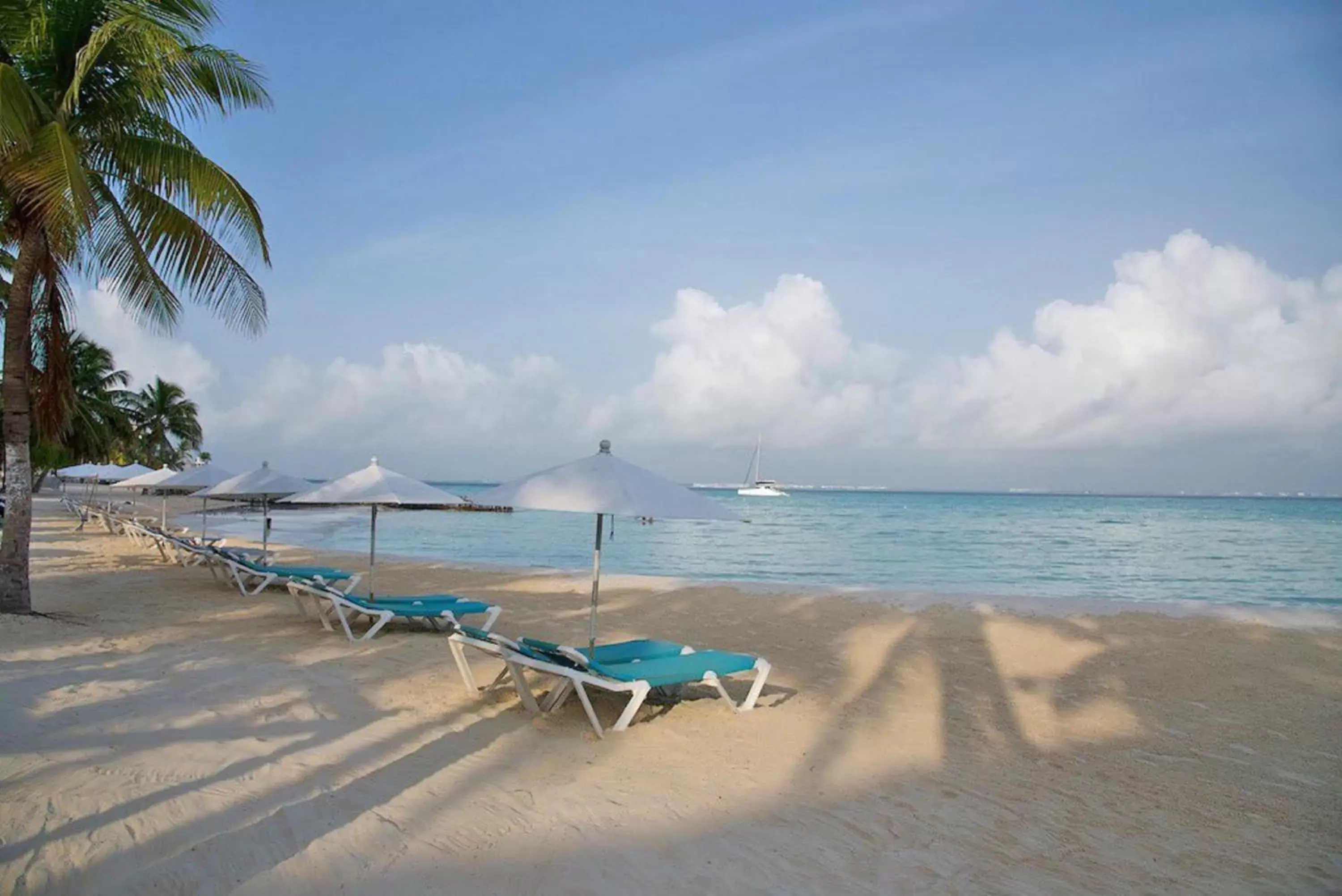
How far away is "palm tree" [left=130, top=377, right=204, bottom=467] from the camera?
2088 inches

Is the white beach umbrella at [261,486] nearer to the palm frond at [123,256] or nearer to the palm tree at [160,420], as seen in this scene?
the palm frond at [123,256]

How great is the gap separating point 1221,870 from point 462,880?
10.9 feet

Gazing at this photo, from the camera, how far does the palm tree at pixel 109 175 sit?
7379mm

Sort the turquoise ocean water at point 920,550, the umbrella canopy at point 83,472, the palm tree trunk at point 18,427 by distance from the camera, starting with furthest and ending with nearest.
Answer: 1. the umbrella canopy at point 83,472
2. the turquoise ocean water at point 920,550
3. the palm tree trunk at point 18,427

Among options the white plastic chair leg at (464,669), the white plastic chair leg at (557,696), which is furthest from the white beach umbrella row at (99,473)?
the white plastic chair leg at (557,696)

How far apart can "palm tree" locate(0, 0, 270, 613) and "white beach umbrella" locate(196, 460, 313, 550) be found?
3.45m

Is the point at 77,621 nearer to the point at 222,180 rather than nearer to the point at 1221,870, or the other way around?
the point at 222,180

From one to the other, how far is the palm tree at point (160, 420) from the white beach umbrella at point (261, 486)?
4534 centimetres

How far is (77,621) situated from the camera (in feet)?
27.0

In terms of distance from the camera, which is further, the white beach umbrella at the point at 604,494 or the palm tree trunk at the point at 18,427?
the palm tree trunk at the point at 18,427

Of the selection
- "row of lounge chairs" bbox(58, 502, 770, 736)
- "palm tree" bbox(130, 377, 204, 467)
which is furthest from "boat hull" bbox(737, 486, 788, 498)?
"row of lounge chairs" bbox(58, 502, 770, 736)

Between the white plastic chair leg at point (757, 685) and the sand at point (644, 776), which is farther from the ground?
the white plastic chair leg at point (757, 685)

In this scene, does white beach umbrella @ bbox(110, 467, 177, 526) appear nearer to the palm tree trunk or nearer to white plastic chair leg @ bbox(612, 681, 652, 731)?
the palm tree trunk

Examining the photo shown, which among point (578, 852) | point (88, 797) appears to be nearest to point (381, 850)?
point (578, 852)
